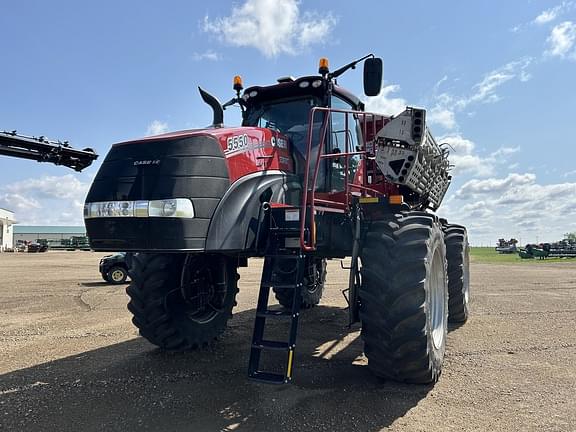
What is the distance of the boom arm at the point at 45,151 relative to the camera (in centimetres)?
1081

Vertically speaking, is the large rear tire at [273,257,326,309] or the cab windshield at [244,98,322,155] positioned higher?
the cab windshield at [244,98,322,155]

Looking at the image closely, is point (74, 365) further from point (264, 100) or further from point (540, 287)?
point (540, 287)

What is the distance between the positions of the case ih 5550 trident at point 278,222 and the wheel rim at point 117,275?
11.1m

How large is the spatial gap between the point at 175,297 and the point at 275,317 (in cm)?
181

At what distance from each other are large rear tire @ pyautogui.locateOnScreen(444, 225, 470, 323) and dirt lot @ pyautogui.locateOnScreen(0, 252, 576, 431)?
275mm

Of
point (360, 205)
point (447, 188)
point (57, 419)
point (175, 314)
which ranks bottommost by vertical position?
point (57, 419)

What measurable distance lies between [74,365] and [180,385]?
1.63m

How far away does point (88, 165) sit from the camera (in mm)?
11969

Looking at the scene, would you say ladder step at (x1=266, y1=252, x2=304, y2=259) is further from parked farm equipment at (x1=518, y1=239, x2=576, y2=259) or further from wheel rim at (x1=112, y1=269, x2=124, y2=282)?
parked farm equipment at (x1=518, y1=239, x2=576, y2=259)

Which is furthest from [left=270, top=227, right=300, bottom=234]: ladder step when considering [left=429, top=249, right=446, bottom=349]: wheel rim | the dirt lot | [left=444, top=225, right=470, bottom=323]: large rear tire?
[left=444, top=225, right=470, bottom=323]: large rear tire

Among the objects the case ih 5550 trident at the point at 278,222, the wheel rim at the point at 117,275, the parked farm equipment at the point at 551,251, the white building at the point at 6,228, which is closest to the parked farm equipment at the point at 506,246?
the parked farm equipment at the point at 551,251

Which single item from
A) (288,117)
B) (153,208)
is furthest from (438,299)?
(153,208)

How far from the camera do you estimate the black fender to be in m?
4.32

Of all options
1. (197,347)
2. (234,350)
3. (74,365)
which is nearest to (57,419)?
(74,365)
